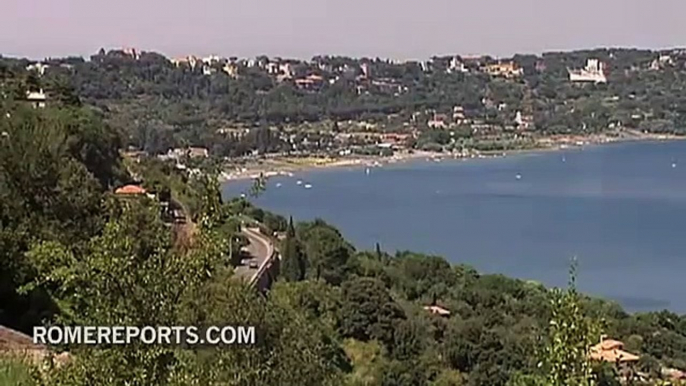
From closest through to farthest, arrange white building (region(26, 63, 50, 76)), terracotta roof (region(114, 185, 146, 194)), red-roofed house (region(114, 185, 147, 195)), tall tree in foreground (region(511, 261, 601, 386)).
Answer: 1. tall tree in foreground (region(511, 261, 601, 386))
2. red-roofed house (region(114, 185, 147, 195))
3. terracotta roof (region(114, 185, 146, 194))
4. white building (region(26, 63, 50, 76))

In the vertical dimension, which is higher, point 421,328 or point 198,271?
point 198,271

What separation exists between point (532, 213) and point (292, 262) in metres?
23.6

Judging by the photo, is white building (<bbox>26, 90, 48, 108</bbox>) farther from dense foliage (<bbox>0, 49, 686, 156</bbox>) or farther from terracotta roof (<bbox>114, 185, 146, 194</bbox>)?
dense foliage (<bbox>0, 49, 686, 156</bbox>)

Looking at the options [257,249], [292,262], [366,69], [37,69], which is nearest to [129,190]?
[292,262]

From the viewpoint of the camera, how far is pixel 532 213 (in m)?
38.3

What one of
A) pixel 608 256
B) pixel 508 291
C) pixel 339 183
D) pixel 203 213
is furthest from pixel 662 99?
pixel 203 213

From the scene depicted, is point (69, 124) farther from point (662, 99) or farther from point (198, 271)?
point (662, 99)

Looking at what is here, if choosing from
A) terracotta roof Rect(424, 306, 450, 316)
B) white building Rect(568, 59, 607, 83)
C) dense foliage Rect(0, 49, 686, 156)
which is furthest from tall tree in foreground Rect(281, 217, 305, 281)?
white building Rect(568, 59, 607, 83)

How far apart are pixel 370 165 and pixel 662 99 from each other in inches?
1226

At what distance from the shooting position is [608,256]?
97.0 feet

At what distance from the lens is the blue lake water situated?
27.3 meters

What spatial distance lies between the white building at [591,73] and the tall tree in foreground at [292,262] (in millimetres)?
74470

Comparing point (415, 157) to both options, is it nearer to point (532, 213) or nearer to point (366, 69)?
point (532, 213)

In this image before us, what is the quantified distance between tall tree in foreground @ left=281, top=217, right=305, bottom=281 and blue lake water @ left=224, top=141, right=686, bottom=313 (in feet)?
28.4
